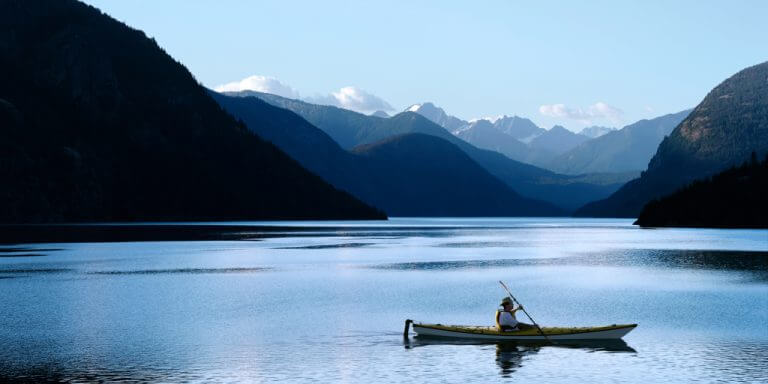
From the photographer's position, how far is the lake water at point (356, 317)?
47125mm

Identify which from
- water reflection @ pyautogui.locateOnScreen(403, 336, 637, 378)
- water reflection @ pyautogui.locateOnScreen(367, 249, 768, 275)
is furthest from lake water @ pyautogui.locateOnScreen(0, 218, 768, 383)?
water reflection @ pyautogui.locateOnScreen(367, 249, 768, 275)

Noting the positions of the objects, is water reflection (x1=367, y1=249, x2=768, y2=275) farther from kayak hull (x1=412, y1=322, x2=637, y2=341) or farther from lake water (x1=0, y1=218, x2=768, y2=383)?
kayak hull (x1=412, y1=322, x2=637, y2=341)

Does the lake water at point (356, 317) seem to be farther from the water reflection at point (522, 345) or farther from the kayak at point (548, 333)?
the kayak at point (548, 333)

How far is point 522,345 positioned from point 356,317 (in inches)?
704

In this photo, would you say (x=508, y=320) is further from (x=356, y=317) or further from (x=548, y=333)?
(x=356, y=317)

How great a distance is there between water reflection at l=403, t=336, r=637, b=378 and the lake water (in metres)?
0.31

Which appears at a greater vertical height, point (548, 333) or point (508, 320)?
point (508, 320)

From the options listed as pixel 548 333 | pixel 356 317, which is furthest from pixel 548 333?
pixel 356 317

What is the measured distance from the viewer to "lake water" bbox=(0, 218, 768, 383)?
47125 mm

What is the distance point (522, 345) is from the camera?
55875 millimetres

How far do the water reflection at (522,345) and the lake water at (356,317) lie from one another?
313 millimetres

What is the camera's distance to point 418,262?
138 m

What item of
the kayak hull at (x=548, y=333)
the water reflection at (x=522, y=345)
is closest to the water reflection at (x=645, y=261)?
the kayak hull at (x=548, y=333)

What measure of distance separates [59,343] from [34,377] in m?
11.9
